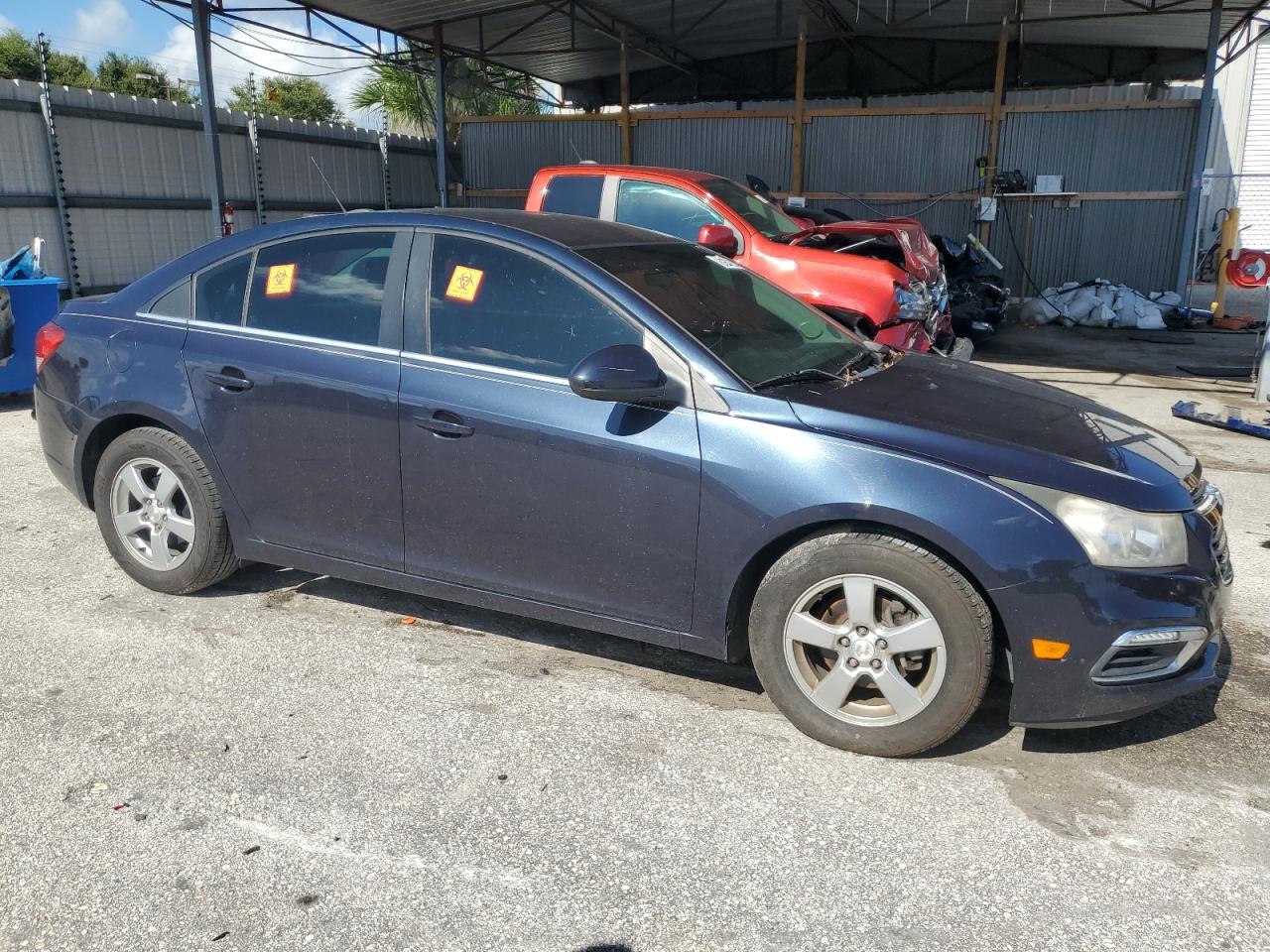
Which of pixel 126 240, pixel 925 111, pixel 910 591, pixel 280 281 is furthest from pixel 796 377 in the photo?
pixel 925 111

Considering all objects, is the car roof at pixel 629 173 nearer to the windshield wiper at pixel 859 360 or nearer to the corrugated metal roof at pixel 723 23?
the windshield wiper at pixel 859 360

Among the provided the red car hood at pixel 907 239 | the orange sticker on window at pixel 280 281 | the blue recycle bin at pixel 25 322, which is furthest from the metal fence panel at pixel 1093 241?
the orange sticker on window at pixel 280 281

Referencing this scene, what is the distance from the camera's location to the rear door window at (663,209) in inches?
343

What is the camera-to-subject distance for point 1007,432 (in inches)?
129

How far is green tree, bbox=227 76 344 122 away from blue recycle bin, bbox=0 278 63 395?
112 ft

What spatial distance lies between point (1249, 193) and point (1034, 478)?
89.6ft

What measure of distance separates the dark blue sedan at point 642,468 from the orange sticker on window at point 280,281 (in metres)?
0.01

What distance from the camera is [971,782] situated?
3141 millimetres

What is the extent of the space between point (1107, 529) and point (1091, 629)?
0.29 metres

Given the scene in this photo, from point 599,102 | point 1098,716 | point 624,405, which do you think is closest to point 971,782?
point 1098,716

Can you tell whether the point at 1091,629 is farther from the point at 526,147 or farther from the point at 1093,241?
the point at 526,147

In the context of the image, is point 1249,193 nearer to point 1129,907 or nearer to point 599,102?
point 599,102

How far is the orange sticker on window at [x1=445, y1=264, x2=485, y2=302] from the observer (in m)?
3.79

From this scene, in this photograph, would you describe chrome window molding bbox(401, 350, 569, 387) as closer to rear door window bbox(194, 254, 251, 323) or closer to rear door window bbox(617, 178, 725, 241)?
rear door window bbox(194, 254, 251, 323)
